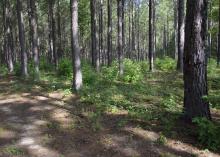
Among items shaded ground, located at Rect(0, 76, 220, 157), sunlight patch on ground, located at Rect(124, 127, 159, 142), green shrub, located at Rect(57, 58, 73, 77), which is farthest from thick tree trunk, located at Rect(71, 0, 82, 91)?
green shrub, located at Rect(57, 58, 73, 77)

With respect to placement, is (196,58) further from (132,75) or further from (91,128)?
(132,75)

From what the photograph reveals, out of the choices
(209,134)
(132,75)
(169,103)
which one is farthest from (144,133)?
(132,75)

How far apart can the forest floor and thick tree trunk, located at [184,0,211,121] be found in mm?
736

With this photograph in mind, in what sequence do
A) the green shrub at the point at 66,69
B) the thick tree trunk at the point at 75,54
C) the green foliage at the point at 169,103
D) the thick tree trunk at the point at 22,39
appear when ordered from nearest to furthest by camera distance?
1. the green foliage at the point at 169,103
2. the thick tree trunk at the point at 75,54
3. the green shrub at the point at 66,69
4. the thick tree trunk at the point at 22,39

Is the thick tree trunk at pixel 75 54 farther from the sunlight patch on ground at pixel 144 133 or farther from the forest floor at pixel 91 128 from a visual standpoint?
the sunlight patch on ground at pixel 144 133

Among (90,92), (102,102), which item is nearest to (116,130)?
(102,102)

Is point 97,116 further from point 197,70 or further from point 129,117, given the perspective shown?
point 197,70

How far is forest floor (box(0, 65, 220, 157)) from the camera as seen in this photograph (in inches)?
345

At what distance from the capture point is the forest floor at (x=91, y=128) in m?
8.77

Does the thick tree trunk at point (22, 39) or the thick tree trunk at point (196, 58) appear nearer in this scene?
the thick tree trunk at point (196, 58)

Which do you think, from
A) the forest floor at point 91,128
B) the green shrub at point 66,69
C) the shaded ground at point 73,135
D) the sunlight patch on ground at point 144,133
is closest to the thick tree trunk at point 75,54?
the forest floor at point 91,128

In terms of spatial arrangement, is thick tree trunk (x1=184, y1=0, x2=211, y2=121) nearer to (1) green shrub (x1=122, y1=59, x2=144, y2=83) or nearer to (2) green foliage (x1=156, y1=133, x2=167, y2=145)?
(2) green foliage (x1=156, y1=133, x2=167, y2=145)

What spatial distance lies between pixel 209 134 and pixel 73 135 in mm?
3743

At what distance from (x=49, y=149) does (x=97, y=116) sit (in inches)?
109
